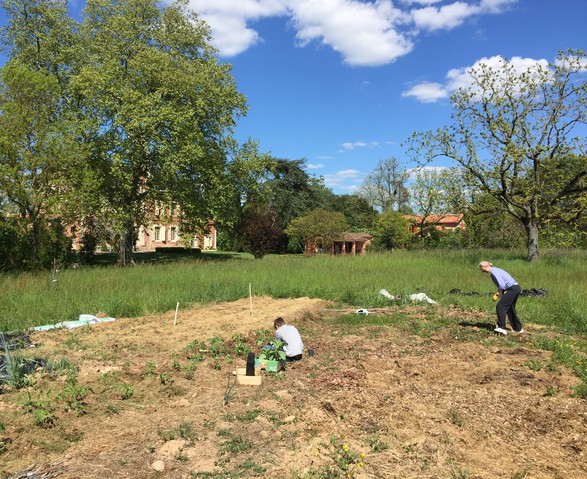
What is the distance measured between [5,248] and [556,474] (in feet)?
71.0

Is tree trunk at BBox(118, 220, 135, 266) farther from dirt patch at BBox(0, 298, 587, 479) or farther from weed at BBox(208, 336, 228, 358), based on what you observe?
weed at BBox(208, 336, 228, 358)

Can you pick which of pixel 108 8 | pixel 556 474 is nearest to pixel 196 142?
pixel 108 8

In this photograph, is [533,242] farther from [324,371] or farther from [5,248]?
[5,248]

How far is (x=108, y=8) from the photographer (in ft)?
80.6

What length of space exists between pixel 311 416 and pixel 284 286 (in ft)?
31.7

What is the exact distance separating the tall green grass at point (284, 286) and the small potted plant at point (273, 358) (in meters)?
5.27

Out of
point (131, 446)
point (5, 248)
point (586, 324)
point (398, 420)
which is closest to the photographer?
point (131, 446)

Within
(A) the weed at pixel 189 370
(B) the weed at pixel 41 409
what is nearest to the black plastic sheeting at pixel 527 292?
(A) the weed at pixel 189 370

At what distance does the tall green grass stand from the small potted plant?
208 inches

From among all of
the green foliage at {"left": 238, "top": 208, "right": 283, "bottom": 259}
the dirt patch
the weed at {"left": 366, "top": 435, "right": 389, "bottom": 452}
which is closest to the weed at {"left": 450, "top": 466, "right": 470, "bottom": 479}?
the dirt patch

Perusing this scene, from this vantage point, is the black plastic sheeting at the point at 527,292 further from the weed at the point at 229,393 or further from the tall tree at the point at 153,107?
the tall tree at the point at 153,107

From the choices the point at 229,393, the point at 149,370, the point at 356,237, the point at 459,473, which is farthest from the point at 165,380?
the point at 356,237

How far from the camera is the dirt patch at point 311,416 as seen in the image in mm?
3918

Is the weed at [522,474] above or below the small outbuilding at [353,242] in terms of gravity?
below
